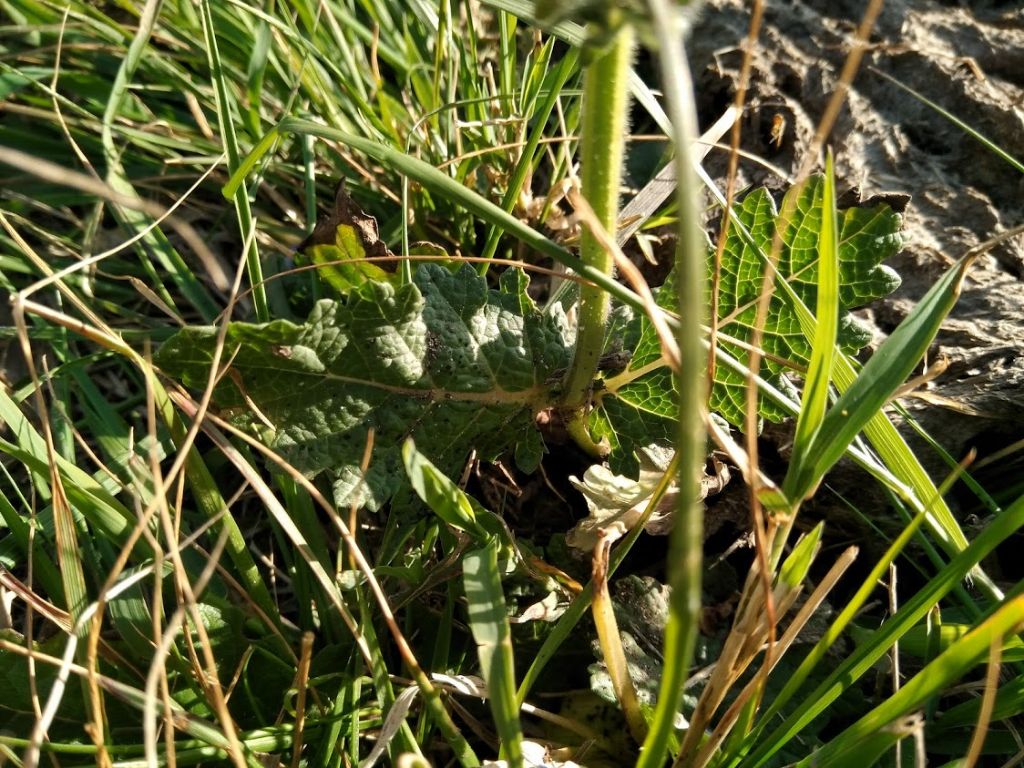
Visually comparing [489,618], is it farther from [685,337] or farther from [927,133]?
[927,133]

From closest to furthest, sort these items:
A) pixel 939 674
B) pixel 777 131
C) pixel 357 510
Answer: pixel 939 674 → pixel 357 510 → pixel 777 131

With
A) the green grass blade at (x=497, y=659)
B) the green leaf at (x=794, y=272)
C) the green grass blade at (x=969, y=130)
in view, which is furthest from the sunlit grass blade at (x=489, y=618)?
the green grass blade at (x=969, y=130)

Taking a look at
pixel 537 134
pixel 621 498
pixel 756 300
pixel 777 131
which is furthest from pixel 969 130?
pixel 621 498

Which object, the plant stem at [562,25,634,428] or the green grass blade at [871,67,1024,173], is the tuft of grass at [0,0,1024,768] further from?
the green grass blade at [871,67,1024,173]

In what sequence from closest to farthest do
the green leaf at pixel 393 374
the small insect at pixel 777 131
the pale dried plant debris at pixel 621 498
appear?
1. the green leaf at pixel 393 374
2. the pale dried plant debris at pixel 621 498
3. the small insect at pixel 777 131

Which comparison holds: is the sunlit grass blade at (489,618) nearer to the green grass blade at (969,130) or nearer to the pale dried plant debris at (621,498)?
the pale dried plant debris at (621,498)

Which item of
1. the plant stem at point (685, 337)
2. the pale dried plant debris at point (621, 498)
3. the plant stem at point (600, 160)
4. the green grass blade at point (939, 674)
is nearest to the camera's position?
the plant stem at point (685, 337)
